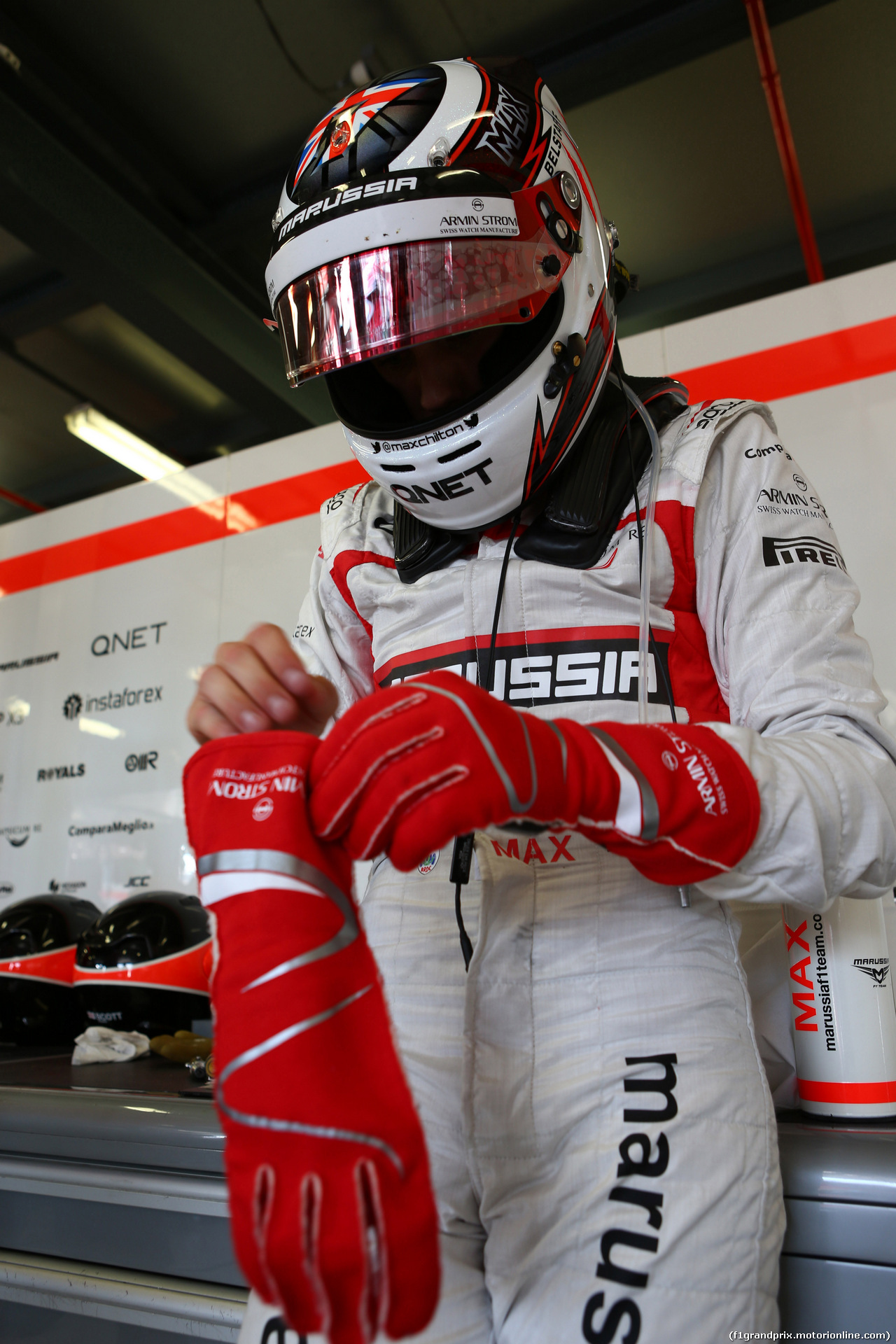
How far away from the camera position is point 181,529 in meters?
2.71

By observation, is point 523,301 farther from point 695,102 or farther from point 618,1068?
point 695,102

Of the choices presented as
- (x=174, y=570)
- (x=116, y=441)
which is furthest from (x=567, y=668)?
(x=116, y=441)

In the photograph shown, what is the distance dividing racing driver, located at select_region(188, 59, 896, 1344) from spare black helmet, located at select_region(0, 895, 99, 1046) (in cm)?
118

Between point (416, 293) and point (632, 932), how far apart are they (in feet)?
1.77

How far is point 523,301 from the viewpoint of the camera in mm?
808

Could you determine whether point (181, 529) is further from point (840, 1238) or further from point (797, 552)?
point (840, 1238)

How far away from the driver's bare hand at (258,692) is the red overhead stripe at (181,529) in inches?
67.8

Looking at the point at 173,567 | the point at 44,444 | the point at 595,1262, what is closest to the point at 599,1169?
the point at 595,1262

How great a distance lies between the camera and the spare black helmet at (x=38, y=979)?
1.82 meters

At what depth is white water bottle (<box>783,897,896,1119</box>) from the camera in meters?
0.78

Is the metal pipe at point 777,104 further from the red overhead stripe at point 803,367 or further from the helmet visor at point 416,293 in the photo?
the helmet visor at point 416,293

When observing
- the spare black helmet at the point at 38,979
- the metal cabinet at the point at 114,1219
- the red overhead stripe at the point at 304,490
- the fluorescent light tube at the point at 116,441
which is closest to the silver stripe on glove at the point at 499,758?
the metal cabinet at the point at 114,1219

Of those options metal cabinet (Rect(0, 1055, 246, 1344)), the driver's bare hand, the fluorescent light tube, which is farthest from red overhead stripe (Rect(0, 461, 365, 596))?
the driver's bare hand

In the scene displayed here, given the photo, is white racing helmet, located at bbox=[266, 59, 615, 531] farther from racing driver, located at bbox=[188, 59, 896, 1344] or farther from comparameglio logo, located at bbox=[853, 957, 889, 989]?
comparameglio logo, located at bbox=[853, 957, 889, 989]
